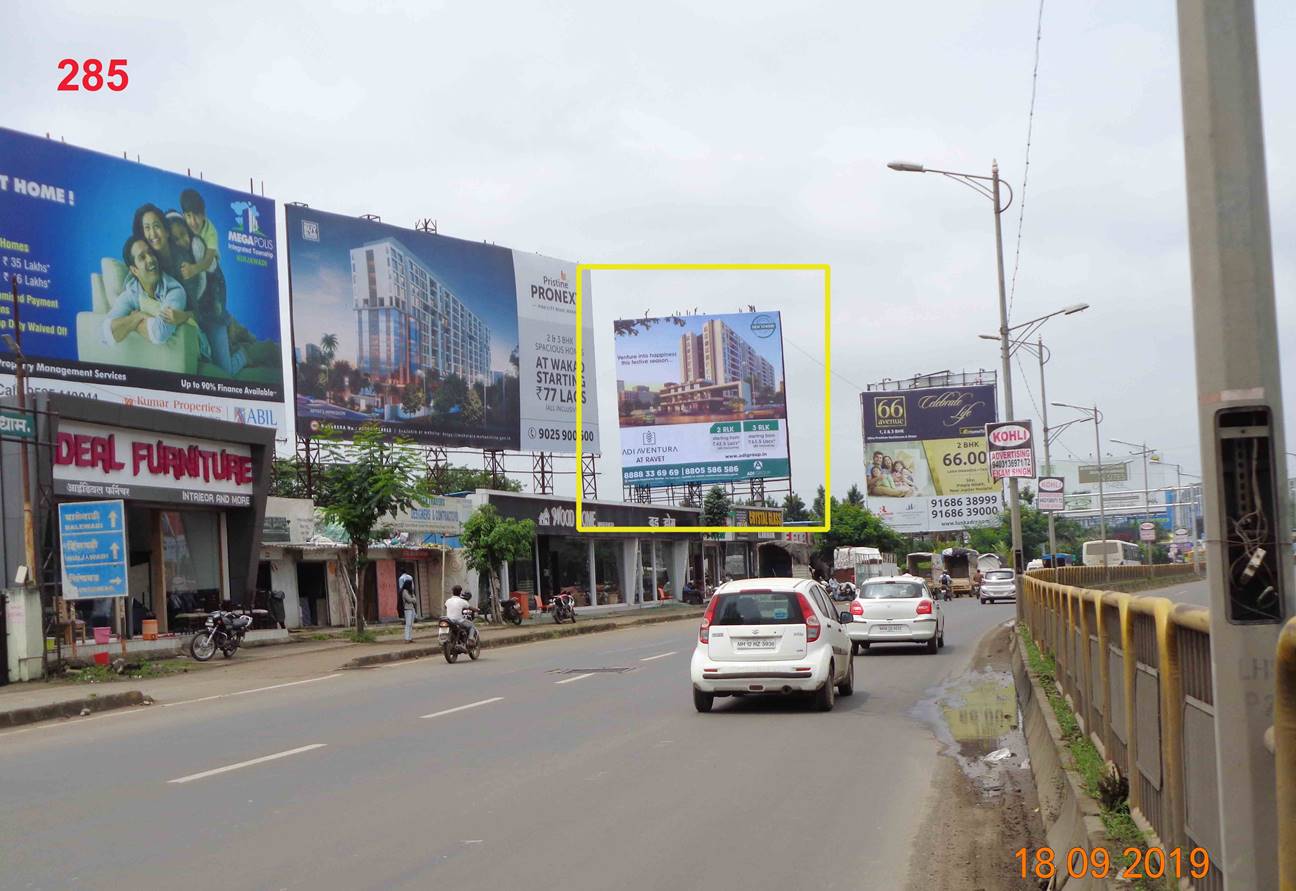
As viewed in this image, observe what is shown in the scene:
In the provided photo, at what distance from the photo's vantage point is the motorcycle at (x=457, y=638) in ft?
82.7

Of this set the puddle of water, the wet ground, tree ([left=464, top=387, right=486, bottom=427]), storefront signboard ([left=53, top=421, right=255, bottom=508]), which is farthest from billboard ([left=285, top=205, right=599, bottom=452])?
the wet ground

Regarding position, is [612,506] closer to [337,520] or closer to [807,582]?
[337,520]

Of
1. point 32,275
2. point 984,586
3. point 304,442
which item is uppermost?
point 32,275

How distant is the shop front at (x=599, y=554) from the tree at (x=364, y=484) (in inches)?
502

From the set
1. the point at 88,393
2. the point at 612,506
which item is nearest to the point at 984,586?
the point at 612,506

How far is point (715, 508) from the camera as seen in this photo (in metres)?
67.6

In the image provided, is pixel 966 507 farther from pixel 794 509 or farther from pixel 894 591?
pixel 894 591

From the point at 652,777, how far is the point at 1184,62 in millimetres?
7617

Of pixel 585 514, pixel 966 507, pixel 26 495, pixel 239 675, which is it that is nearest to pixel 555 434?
pixel 585 514

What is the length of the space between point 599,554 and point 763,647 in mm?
41759

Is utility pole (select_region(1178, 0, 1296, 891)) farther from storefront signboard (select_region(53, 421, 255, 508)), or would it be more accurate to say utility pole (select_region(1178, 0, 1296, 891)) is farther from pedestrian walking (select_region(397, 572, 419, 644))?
pedestrian walking (select_region(397, 572, 419, 644))

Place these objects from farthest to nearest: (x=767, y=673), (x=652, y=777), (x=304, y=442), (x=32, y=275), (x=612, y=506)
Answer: (x=612, y=506), (x=304, y=442), (x=32, y=275), (x=767, y=673), (x=652, y=777)

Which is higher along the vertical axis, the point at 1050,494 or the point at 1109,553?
the point at 1050,494

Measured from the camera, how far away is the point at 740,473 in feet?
190
